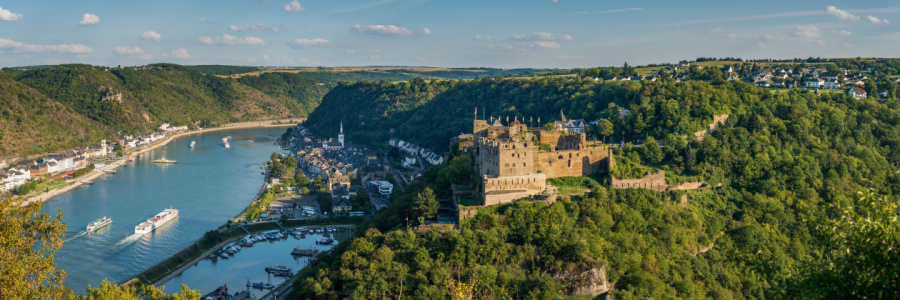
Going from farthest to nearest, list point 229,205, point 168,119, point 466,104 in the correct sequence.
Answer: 1. point 168,119
2. point 466,104
3. point 229,205

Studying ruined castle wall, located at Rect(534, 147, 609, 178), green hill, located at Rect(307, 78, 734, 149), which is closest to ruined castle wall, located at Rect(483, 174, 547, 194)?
ruined castle wall, located at Rect(534, 147, 609, 178)

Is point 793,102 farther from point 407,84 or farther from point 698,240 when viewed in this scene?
point 407,84

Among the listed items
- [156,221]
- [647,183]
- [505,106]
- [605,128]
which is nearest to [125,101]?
[156,221]

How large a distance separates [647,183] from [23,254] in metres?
25.2

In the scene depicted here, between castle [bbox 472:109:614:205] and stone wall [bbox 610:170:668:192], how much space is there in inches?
45.2

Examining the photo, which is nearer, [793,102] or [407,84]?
[793,102]

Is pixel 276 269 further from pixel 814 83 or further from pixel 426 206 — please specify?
pixel 814 83

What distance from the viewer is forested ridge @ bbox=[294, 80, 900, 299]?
23.7 metres

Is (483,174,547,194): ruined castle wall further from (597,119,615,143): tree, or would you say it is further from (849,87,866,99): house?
(849,87,866,99): house

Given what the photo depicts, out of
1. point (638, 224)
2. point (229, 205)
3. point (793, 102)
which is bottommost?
point (229, 205)

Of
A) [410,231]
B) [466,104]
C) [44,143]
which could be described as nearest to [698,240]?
[410,231]

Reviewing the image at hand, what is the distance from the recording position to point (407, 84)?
104m

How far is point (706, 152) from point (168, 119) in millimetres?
100573

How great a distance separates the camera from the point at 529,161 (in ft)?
89.5
